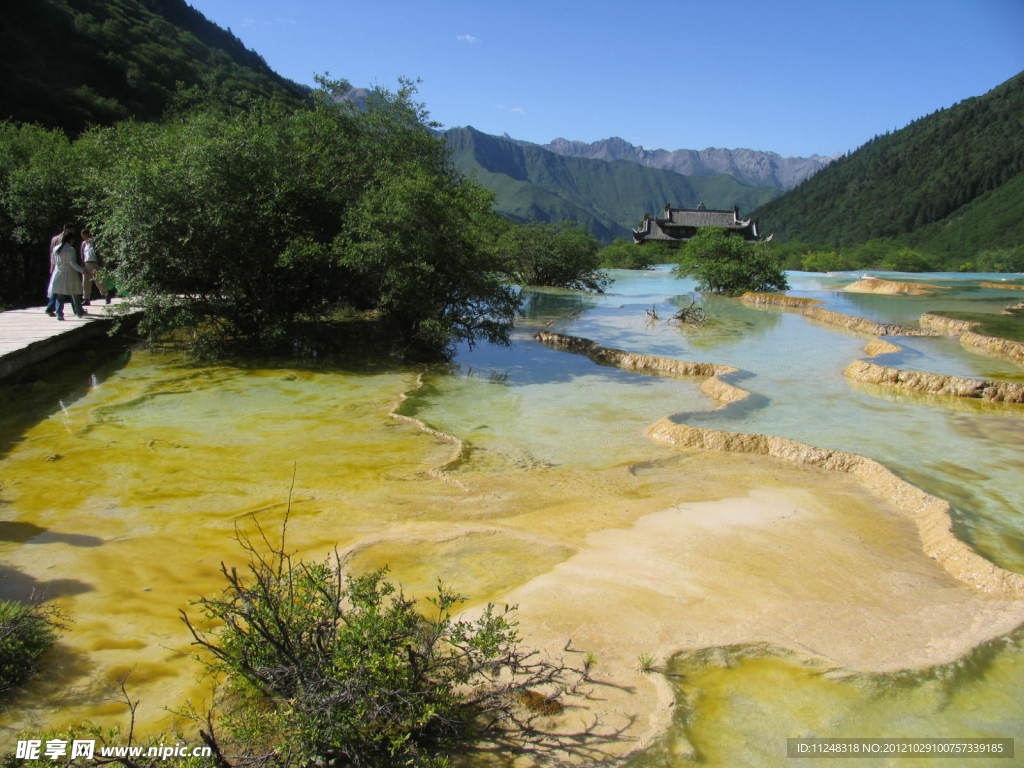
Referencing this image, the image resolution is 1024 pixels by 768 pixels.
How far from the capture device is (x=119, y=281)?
1082 cm

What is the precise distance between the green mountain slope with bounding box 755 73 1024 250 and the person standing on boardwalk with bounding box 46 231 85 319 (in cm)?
8057

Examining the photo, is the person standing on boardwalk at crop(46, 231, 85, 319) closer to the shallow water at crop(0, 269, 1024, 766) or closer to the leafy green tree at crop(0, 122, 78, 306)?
the shallow water at crop(0, 269, 1024, 766)

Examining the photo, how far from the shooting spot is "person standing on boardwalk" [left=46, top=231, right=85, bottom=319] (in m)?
11.1

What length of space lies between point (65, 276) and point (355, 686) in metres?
11.5

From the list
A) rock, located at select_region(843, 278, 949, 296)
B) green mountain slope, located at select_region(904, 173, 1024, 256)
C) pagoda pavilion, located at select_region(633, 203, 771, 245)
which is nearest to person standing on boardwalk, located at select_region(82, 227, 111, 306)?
rock, located at select_region(843, 278, 949, 296)

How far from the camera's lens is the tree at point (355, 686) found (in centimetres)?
263

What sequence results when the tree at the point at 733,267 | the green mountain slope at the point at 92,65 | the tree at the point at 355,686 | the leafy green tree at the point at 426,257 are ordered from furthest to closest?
1. the green mountain slope at the point at 92,65
2. the tree at the point at 733,267
3. the leafy green tree at the point at 426,257
4. the tree at the point at 355,686

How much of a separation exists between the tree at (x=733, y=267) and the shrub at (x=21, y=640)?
30.5 meters

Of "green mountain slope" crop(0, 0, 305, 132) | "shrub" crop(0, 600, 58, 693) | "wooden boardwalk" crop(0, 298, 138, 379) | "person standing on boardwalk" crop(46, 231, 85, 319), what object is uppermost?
"green mountain slope" crop(0, 0, 305, 132)

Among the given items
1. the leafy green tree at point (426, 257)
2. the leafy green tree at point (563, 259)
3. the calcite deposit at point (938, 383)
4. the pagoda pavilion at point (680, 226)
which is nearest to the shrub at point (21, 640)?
the leafy green tree at point (426, 257)

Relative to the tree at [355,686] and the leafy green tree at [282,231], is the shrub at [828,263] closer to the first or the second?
the leafy green tree at [282,231]

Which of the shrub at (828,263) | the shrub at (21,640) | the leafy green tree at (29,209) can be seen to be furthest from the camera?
the shrub at (828,263)

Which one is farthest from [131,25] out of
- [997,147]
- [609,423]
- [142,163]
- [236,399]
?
[997,147]

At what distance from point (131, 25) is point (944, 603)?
52.7 meters
